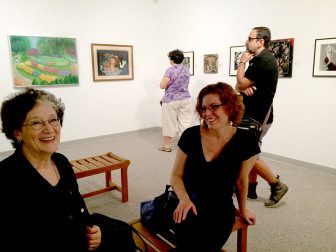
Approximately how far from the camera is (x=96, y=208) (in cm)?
296

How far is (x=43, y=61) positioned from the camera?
193 inches

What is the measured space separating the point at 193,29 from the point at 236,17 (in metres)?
1.05

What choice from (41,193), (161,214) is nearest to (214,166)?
(161,214)

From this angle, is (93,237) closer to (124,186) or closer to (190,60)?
(124,186)

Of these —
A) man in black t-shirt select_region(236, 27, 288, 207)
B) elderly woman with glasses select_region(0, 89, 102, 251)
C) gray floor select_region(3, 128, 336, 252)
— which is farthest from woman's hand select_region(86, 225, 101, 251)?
man in black t-shirt select_region(236, 27, 288, 207)

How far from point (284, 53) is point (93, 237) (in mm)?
3708

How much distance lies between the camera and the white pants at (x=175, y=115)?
493 cm

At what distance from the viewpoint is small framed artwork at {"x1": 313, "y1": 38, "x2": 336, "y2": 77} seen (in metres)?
3.59

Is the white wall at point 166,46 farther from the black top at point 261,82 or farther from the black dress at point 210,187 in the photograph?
the black dress at point 210,187

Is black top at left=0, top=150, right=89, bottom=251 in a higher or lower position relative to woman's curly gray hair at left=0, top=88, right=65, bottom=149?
lower

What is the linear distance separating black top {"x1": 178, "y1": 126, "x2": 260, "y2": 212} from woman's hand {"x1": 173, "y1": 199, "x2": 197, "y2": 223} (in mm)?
90

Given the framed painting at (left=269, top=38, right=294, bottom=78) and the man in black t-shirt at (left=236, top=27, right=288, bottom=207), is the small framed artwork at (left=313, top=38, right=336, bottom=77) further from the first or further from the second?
the man in black t-shirt at (left=236, top=27, right=288, bottom=207)

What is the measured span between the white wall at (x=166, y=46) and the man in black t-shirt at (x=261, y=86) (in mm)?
1364

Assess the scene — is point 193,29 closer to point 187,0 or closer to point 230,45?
point 187,0
